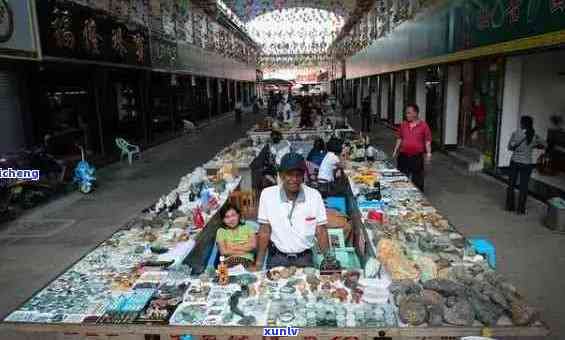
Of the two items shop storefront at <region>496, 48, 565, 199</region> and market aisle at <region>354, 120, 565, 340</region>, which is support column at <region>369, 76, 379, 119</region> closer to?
shop storefront at <region>496, 48, 565, 199</region>

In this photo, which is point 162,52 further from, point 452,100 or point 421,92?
point 452,100

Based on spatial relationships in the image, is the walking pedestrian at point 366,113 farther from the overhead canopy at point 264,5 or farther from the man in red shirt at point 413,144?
the overhead canopy at point 264,5

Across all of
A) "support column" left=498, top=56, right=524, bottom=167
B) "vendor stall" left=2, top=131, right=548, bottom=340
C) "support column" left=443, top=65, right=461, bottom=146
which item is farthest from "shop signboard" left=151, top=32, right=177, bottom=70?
"vendor stall" left=2, top=131, right=548, bottom=340

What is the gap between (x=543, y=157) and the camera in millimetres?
11742

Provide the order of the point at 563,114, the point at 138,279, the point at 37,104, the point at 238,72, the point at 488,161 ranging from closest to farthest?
1. the point at 138,279
2. the point at 563,114
3. the point at 488,161
4. the point at 37,104
5. the point at 238,72

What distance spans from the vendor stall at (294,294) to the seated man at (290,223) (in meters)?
0.24

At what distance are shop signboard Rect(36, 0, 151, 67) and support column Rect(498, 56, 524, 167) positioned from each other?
11876mm

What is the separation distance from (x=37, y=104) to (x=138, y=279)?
466 inches

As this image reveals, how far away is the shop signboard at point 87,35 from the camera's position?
12.0 metres

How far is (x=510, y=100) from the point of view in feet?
37.7

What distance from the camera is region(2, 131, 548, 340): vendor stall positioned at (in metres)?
3.10

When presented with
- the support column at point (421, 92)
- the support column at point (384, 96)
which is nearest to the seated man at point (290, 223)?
the support column at point (421, 92)

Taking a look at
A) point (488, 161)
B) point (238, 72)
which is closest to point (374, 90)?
point (238, 72)

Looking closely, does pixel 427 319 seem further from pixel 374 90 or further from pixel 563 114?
pixel 374 90
